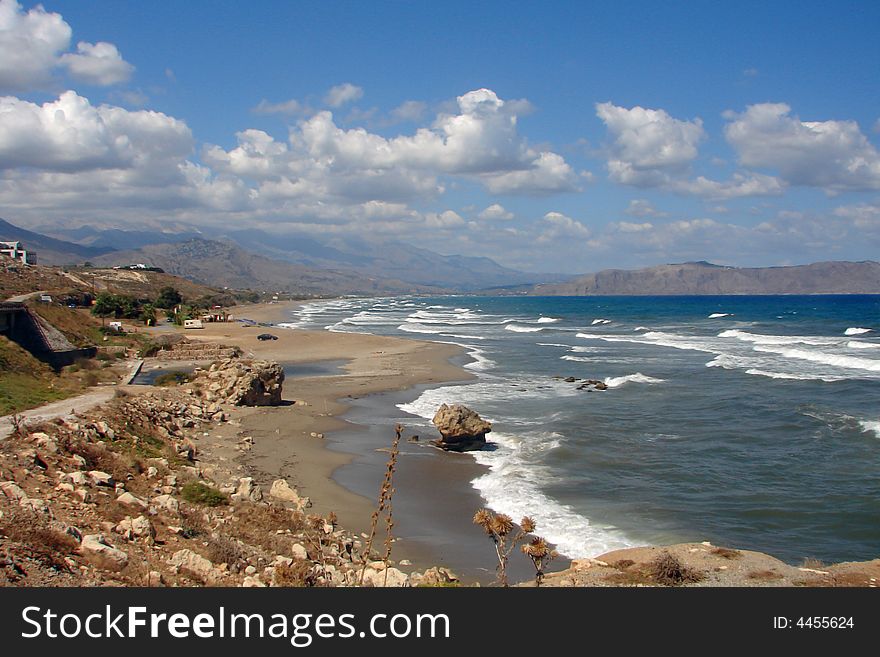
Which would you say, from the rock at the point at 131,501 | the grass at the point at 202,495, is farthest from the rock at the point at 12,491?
the grass at the point at 202,495

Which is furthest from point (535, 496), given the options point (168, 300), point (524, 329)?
point (168, 300)

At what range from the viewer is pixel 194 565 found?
9.29m

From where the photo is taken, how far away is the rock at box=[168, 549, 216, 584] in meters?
9.13

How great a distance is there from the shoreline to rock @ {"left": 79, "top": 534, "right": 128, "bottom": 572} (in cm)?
517

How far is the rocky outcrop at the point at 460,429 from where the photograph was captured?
21.2 m

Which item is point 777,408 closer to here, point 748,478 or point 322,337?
point 748,478

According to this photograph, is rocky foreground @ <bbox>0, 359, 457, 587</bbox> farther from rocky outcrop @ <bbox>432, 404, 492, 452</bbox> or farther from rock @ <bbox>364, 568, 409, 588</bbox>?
rocky outcrop @ <bbox>432, 404, 492, 452</bbox>

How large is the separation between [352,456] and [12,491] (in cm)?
1131

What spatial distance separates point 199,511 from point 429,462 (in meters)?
9.00

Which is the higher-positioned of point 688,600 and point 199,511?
point 688,600

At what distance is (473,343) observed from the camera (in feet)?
201

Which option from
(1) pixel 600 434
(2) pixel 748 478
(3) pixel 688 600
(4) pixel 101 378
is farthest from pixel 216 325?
(3) pixel 688 600

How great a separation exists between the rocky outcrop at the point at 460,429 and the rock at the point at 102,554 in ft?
42.6

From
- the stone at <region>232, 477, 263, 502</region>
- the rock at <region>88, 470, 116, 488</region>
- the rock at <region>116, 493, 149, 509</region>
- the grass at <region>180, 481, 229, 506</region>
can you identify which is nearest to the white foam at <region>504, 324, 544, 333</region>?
the stone at <region>232, 477, 263, 502</region>
